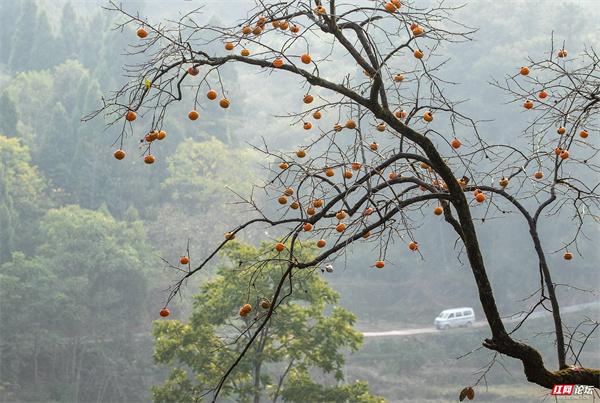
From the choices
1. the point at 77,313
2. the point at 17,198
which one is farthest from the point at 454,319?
the point at 17,198

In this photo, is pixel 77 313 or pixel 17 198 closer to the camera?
pixel 77 313

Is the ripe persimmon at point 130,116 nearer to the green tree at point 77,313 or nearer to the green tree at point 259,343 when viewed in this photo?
the green tree at point 259,343

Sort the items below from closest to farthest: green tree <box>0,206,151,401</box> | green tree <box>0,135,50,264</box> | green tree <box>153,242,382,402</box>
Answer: green tree <box>153,242,382,402</box> < green tree <box>0,206,151,401</box> < green tree <box>0,135,50,264</box>

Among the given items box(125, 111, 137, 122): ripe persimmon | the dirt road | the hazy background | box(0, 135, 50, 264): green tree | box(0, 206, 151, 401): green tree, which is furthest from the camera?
the dirt road

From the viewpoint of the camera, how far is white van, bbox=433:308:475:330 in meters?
24.1

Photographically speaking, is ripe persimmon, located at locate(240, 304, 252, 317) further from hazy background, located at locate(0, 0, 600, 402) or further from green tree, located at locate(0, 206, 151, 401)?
green tree, located at locate(0, 206, 151, 401)

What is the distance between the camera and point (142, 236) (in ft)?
74.4

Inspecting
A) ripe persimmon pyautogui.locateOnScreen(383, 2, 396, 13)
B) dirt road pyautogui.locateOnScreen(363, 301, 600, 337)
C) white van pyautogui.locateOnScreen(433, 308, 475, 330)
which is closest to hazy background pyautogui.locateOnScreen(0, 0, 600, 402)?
dirt road pyautogui.locateOnScreen(363, 301, 600, 337)

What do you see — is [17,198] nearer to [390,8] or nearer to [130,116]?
[130,116]

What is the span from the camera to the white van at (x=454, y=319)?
24109 millimetres

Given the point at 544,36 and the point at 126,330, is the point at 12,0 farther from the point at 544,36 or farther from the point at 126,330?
the point at 544,36

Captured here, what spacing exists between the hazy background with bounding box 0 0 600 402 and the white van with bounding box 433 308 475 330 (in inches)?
25.2

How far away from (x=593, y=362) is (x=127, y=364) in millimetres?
12407

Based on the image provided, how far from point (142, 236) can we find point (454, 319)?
9506mm
